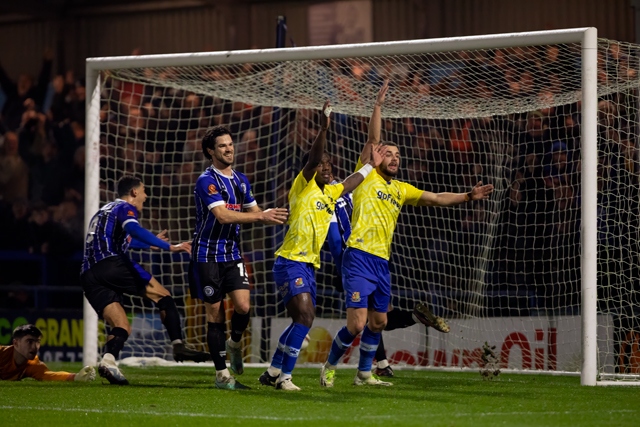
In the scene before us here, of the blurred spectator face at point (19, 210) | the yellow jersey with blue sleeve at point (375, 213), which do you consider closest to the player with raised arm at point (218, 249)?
the yellow jersey with blue sleeve at point (375, 213)

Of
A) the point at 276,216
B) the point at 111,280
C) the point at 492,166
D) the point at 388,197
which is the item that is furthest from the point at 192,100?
the point at 276,216

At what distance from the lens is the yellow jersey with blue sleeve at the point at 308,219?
7.94 metres

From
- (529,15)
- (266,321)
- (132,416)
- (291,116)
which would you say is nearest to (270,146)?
(291,116)

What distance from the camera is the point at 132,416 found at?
6.42m

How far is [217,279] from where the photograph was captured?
8180 millimetres

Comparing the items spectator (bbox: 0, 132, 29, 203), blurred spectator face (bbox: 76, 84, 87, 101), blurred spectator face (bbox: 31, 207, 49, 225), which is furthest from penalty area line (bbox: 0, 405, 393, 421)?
spectator (bbox: 0, 132, 29, 203)

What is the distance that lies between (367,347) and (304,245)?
1171mm

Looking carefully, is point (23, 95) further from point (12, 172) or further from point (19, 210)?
point (19, 210)

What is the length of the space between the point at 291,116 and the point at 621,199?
449cm

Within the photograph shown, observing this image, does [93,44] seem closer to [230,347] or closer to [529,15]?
[529,15]

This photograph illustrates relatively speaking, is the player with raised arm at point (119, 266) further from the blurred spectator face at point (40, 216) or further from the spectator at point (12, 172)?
the spectator at point (12, 172)

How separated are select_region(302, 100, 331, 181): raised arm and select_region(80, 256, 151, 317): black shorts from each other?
208 centimetres

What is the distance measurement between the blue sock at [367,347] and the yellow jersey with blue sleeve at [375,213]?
65 cm

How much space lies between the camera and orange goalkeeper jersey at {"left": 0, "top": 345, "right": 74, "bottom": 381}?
895cm
